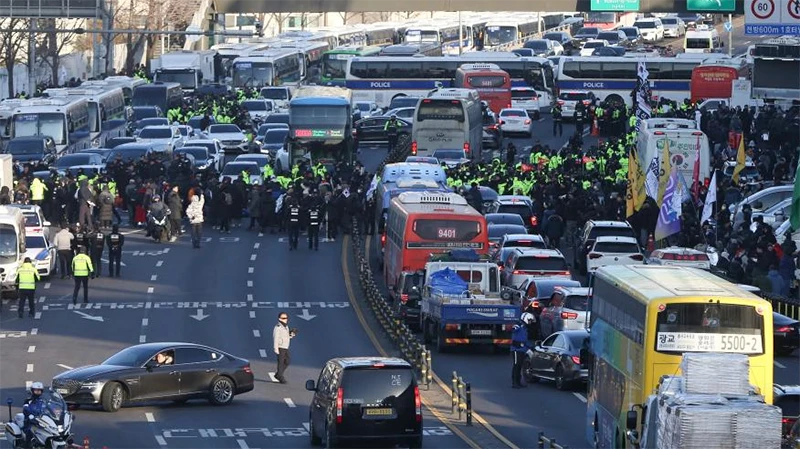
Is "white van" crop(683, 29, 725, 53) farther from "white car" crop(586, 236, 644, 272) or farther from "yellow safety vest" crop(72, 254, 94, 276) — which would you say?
"yellow safety vest" crop(72, 254, 94, 276)

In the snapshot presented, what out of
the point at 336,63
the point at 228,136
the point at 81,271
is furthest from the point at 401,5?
the point at 336,63

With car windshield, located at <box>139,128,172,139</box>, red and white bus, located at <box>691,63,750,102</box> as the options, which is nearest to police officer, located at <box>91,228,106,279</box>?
car windshield, located at <box>139,128,172,139</box>

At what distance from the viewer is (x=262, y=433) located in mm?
31531

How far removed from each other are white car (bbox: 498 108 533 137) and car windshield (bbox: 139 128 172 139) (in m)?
16.5

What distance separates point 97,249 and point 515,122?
39.1 metres

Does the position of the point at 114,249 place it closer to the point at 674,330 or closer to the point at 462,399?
the point at 462,399

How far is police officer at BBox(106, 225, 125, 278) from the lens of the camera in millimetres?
48938

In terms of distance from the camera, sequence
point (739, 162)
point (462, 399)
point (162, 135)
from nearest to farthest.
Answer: point (462, 399), point (739, 162), point (162, 135)

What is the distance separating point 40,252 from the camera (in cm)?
4947

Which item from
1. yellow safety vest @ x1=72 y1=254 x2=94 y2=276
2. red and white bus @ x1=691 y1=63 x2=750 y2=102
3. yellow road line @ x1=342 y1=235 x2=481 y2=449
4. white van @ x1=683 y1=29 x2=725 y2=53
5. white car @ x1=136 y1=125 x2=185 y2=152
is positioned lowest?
yellow road line @ x1=342 y1=235 x2=481 y2=449

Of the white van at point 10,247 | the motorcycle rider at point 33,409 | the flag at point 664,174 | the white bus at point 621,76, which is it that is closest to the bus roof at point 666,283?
the motorcycle rider at point 33,409

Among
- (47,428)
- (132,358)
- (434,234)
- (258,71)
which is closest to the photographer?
(47,428)

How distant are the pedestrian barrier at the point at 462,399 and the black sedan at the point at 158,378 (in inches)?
140

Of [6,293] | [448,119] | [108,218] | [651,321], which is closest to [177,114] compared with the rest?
[448,119]
